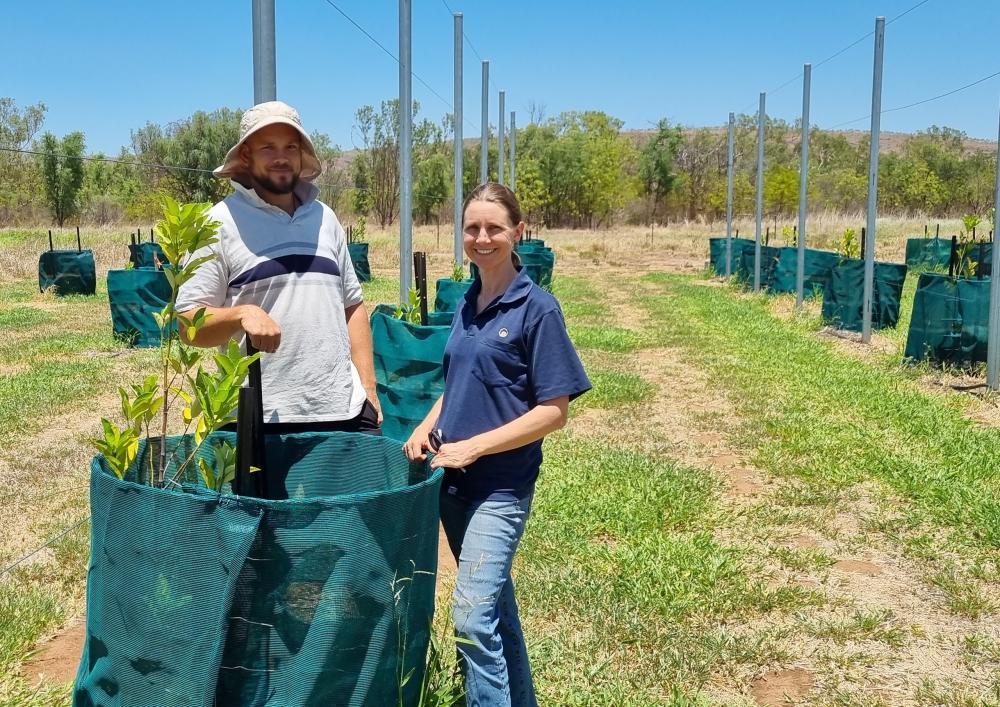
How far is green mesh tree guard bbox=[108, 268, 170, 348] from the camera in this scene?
12.0 m

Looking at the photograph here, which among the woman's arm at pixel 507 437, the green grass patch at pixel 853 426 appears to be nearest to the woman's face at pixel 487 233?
the woman's arm at pixel 507 437

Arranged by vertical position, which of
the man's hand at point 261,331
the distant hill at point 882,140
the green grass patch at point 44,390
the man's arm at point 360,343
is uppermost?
the distant hill at point 882,140

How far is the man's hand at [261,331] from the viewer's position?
2.51 meters

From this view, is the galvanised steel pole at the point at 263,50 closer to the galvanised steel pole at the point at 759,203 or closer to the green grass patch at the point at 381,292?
the green grass patch at the point at 381,292

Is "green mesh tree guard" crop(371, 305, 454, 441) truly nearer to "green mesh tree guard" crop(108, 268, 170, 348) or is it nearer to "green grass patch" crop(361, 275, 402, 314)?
"green mesh tree guard" crop(108, 268, 170, 348)

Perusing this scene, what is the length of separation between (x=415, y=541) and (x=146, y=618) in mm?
592

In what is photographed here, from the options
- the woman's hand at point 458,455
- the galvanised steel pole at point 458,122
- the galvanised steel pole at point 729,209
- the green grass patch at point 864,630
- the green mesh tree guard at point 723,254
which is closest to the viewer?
the woman's hand at point 458,455

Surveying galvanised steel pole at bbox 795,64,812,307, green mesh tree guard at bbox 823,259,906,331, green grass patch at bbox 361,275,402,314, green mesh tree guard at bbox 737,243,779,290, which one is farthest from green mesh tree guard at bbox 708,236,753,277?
green mesh tree guard at bbox 823,259,906,331

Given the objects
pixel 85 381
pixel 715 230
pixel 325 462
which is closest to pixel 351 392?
pixel 325 462

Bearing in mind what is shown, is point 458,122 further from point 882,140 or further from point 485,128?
point 882,140

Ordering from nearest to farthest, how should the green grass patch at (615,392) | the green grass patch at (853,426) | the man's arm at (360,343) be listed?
the man's arm at (360,343), the green grass patch at (853,426), the green grass patch at (615,392)

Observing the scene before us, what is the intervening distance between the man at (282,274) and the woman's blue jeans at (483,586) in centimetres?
64

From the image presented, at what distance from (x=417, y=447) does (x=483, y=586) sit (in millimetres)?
389

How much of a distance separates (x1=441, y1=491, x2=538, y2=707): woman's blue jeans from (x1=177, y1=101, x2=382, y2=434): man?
64 centimetres
